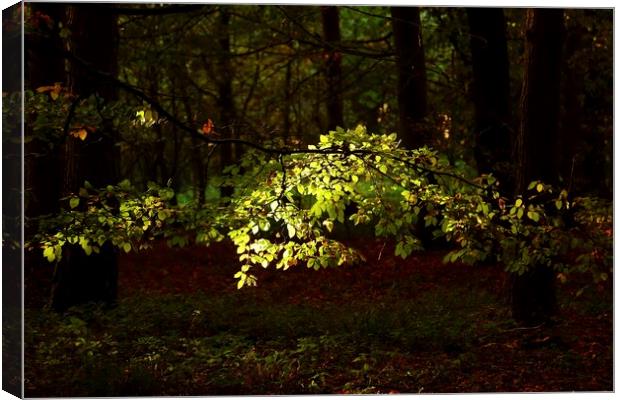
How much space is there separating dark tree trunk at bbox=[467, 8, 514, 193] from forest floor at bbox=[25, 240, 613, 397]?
174 centimetres

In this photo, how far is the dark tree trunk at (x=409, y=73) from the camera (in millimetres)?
10586

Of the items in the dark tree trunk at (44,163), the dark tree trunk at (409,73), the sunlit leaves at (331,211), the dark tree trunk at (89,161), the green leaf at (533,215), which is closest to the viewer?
the green leaf at (533,215)

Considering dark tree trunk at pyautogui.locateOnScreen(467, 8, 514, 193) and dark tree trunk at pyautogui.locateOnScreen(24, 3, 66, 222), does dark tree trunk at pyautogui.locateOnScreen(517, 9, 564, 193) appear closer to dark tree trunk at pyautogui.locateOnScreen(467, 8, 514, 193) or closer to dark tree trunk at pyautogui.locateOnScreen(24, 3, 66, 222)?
dark tree trunk at pyautogui.locateOnScreen(467, 8, 514, 193)

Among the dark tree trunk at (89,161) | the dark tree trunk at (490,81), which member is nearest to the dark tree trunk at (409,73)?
the dark tree trunk at (490,81)

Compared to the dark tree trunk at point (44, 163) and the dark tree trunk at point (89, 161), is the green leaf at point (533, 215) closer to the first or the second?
the dark tree trunk at point (89, 161)

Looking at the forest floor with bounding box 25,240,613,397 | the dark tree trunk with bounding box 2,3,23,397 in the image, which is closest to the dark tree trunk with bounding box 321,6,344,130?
the forest floor with bounding box 25,240,613,397

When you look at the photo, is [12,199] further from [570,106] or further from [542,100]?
[570,106]

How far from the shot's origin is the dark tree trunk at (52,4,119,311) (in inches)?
291

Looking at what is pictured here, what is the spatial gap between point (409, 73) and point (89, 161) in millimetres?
5380

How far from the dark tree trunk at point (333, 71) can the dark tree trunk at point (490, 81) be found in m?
3.33

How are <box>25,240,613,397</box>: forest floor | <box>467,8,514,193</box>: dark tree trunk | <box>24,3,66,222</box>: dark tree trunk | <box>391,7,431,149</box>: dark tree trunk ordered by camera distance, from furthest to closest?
<box>391,7,431,149</box>: dark tree trunk → <box>467,8,514,193</box>: dark tree trunk → <box>24,3,66,222</box>: dark tree trunk → <box>25,240,613,397</box>: forest floor

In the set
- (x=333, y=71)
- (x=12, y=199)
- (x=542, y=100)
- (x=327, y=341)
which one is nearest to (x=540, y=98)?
(x=542, y=100)

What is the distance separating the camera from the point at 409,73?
11055 mm

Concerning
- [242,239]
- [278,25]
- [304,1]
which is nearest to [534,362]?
[242,239]
